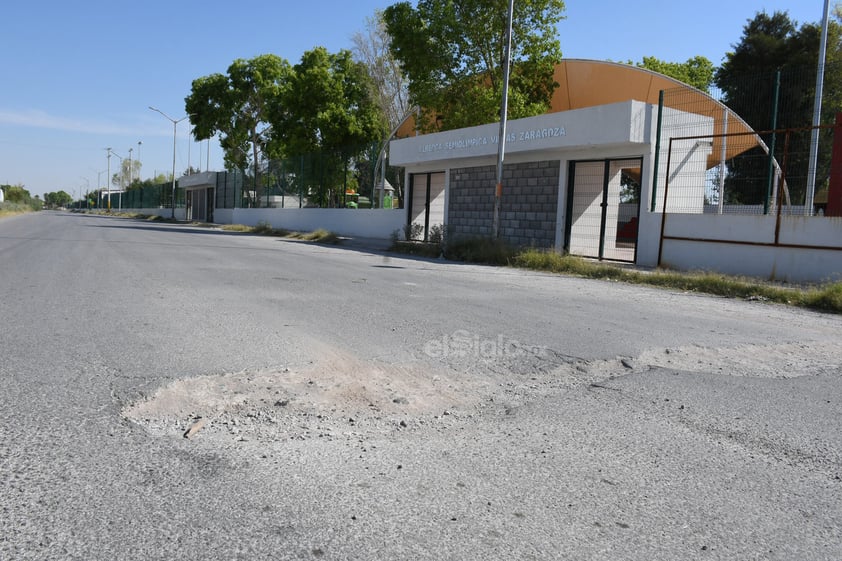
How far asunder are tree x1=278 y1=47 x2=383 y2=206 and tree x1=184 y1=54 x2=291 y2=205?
8527mm

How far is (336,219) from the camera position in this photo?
33.8 m

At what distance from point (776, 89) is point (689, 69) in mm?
32051

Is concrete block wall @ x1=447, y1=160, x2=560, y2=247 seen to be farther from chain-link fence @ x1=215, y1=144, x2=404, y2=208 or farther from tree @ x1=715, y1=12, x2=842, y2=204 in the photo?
chain-link fence @ x1=215, y1=144, x2=404, y2=208

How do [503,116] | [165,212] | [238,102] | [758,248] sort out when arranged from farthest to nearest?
[165,212], [238,102], [503,116], [758,248]

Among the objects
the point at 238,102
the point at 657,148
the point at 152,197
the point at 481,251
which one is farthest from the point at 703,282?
the point at 152,197

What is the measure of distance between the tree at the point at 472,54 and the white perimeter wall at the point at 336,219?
5.19 metres

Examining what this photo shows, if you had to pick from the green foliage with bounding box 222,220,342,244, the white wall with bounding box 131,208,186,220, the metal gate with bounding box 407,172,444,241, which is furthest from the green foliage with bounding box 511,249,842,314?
the white wall with bounding box 131,208,186,220

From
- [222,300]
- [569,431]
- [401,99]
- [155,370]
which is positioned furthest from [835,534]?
[401,99]

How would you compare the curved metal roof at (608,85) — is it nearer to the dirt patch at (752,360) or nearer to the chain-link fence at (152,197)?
the dirt patch at (752,360)

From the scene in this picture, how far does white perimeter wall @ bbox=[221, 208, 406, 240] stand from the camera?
96.6 feet

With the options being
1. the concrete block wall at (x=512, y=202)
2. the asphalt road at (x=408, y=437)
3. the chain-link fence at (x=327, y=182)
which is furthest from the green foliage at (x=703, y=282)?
the chain-link fence at (x=327, y=182)

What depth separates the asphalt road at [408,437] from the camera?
260 cm

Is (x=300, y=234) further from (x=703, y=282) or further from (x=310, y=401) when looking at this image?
(x=310, y=401)

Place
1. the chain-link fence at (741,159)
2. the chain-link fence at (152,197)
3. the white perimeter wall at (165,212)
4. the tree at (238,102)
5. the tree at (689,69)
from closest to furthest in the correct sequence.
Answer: the chain-link fence at (741,159), the tree at (689,69), the tree at (238,102), the white perimeter wall at (165,212), the chain-link fence at (152,197)
